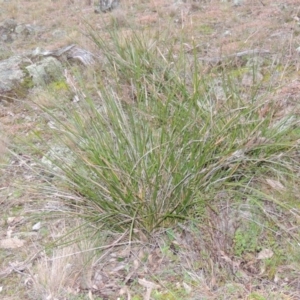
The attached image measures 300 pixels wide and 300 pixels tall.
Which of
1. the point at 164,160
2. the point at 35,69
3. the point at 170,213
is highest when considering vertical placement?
the point at 164,160

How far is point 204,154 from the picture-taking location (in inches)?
85.2

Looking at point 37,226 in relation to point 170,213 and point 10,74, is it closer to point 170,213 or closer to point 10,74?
point 170,213

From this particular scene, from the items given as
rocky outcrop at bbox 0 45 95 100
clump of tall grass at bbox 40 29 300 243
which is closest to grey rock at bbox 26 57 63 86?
rocky outcrop at bbox 0 45 95 100

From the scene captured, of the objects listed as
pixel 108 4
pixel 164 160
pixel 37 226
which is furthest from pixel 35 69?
pixel 108 4

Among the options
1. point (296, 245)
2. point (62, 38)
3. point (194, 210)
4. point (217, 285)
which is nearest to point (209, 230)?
point (194, 210)

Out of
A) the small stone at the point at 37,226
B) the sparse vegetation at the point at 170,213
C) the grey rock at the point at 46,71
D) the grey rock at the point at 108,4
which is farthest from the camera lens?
the grey rock at the point at 108,4

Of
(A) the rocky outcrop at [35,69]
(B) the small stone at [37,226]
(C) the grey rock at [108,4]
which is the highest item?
(B) the small stone at [37,226]

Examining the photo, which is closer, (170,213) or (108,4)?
(170,213)

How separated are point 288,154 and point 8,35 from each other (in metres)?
5.81

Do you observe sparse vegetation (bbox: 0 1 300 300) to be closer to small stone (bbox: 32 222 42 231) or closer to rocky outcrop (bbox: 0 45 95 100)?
small stone (bbox: 32 222 42 231)

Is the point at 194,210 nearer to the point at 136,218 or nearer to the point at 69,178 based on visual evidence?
the point at 136,218

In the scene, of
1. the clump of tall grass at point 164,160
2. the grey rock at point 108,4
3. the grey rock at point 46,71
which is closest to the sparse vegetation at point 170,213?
the clump of tall grass at point 164,160

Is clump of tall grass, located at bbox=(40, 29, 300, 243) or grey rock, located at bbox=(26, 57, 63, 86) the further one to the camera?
grey rock, located at bbox=(26, 57, 63, 86)

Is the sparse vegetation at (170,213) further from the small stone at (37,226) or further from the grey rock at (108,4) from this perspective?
the grey rock at (108,4)
